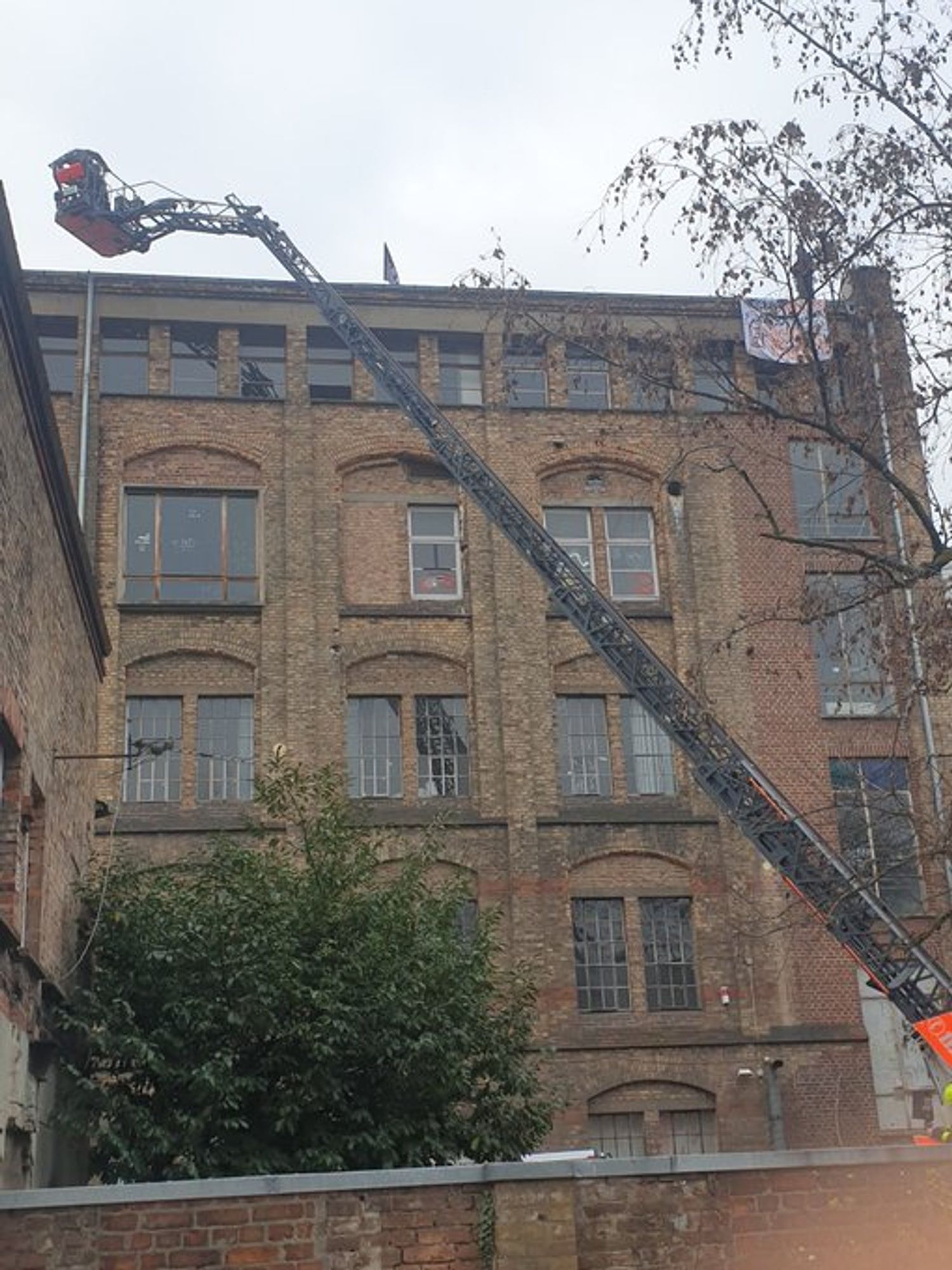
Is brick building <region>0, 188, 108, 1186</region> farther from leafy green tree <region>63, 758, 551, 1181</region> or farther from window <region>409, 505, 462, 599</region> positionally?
window <region>409, 505, 462, 599</region>

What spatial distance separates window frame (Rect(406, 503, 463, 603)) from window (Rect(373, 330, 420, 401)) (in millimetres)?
2601

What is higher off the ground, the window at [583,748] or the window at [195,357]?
the window at [195,357]

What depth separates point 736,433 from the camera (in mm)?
28469

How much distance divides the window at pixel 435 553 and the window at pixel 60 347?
Answer: 6.58 m

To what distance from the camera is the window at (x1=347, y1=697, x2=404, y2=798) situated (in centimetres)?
2609

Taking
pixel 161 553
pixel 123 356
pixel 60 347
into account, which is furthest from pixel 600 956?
pixel 60 347

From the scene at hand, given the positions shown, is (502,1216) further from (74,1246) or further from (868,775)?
(868,775)

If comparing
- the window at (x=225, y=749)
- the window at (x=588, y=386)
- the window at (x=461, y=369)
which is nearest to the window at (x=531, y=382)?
the window at (x=588, y=386)

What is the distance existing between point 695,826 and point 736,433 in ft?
24.0

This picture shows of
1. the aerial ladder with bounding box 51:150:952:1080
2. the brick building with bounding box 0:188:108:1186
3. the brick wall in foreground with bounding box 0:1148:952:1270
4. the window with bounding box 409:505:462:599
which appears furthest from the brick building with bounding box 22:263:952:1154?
the brick wall in foreground with bounding box 0:1148:952:1270

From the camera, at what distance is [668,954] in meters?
25.7

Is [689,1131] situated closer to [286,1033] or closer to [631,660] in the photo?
[631,660]

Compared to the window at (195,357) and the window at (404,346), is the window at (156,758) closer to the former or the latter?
the window at (195,357)

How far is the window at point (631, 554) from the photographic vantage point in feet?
92.2
